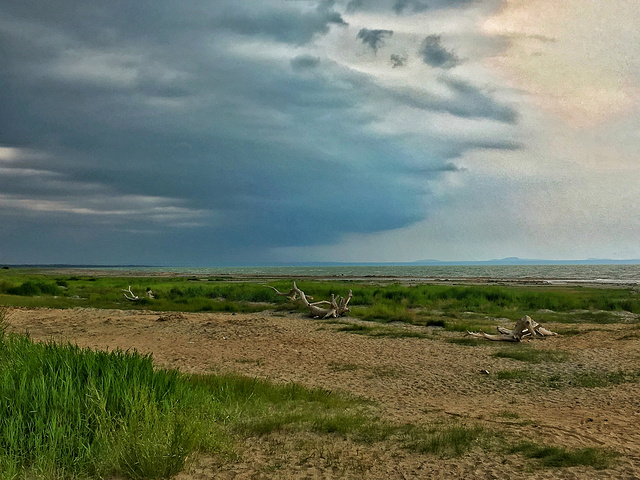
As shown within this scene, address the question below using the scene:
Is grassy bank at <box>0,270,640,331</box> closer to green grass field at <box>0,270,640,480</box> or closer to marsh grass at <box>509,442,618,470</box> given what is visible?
green grass field at <box>0,270,640,480</box>

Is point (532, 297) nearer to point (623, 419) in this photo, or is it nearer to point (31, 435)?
point (623, 419)

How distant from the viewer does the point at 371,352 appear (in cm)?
1611

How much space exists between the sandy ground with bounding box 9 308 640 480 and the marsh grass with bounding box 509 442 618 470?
6.3 inches

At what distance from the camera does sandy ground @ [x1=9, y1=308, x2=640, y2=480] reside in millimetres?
6230

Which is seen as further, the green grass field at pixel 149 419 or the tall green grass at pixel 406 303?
the tall green grass at pixel 406 303

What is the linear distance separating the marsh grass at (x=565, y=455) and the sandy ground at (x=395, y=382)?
0.16 m

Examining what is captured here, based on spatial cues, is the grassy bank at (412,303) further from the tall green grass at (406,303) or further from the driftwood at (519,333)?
the driftwood at (519,333)

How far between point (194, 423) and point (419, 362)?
950 centimetres

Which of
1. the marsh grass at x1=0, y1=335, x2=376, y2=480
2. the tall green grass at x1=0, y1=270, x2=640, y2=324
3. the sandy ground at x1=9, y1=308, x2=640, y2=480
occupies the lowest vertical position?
the tall green grass at x1=0, y1=270, x2=640, y2=324

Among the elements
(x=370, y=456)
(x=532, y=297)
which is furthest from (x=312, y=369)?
(x=532, y=297)

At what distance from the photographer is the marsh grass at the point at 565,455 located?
20.7 feet

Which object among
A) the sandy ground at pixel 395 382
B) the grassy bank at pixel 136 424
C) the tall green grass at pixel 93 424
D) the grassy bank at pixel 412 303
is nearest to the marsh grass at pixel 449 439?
the grassy bank at pixel 136 424

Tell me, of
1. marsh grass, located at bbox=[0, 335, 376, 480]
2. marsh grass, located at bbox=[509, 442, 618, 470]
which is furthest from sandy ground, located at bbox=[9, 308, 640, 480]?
marsh grass, located at bbox=[0, 335, 376, 480]

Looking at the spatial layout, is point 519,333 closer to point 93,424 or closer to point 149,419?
point 149,419
